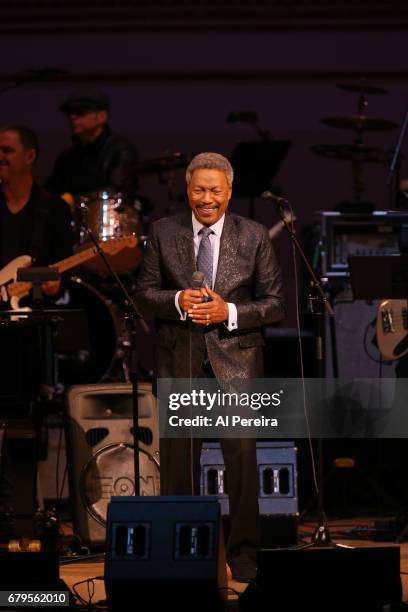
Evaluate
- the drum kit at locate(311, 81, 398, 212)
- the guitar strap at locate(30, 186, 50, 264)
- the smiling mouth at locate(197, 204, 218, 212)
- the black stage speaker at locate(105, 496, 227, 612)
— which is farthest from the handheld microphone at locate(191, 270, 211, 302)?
the drum kit at locate(311, 81, 398, 212)

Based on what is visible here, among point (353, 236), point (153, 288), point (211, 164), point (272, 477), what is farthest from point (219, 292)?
point (353, 236)

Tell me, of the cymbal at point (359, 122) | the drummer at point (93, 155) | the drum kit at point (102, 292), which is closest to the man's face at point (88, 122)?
the drummer at point (93, 155)

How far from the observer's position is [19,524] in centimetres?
632

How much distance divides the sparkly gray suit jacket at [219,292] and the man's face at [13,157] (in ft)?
5.92

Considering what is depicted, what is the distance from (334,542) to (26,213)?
2.52 meters

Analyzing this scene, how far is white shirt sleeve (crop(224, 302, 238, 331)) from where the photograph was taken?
5.56 m

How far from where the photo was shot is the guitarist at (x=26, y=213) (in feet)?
23.6

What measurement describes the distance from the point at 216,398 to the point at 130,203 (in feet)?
10.8

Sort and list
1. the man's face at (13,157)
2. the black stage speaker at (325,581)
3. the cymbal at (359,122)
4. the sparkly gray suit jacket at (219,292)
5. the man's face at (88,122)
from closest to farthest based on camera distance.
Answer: the black stage speaker at (325,581), the sparkly gray suit jacket at (219,292), the man's face at (13,157), the cymbal at (359,122), the man's face at (88,122)

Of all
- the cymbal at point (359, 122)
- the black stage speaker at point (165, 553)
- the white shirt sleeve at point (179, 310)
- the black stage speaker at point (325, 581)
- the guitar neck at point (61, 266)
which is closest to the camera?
the black stage speaker at point (325, 581)

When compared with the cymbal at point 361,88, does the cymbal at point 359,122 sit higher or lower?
Result: lower

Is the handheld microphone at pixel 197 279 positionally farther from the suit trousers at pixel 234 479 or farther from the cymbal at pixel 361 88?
the cymbal at pixel 361 88

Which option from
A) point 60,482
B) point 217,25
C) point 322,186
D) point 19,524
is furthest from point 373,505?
point 217,25

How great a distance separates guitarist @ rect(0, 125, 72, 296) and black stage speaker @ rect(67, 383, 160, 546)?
770 millimetres
